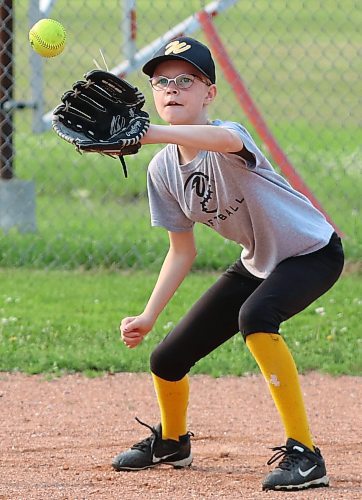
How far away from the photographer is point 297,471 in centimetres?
358

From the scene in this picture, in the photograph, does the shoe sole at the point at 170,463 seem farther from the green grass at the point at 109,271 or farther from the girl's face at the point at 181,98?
the green grass at the point at 109,271

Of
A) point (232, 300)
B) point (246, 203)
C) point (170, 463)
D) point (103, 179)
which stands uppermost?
point (246, 203)

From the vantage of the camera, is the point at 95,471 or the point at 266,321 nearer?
the point at 266,321

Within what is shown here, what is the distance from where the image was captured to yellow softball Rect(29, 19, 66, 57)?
164 inches

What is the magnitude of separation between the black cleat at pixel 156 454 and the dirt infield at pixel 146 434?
0.04 metres

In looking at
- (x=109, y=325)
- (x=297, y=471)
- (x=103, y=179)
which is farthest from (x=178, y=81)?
(x=103, y=179)

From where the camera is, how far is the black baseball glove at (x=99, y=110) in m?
3.28

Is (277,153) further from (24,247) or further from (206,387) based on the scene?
(206,387)

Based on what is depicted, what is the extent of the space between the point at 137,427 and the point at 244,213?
1.30m

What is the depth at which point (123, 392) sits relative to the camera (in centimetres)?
512

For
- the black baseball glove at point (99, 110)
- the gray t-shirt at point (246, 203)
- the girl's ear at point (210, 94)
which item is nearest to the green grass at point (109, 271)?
the gray t-shirt at point (246, 203)

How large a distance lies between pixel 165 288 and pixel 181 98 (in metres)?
0.74

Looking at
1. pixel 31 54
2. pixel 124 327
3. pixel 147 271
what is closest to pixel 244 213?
pixel 124 327

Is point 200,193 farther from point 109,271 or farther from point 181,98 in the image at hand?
point 109,271
